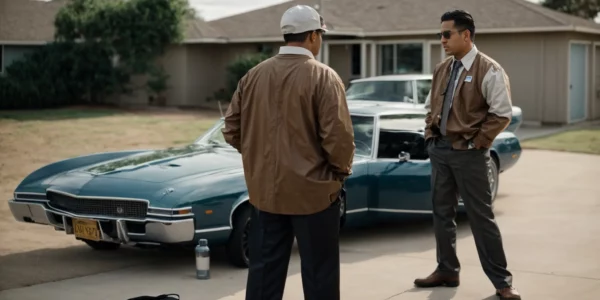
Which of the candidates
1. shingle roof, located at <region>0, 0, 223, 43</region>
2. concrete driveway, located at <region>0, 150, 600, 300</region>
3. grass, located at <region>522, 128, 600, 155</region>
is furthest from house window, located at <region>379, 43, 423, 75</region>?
concrete driveway, located at <region>0, 150, 600, 300</region>

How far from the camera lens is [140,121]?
2462 centimetres

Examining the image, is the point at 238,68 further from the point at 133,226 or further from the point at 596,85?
the point at 133,226

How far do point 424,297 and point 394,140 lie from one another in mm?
2697

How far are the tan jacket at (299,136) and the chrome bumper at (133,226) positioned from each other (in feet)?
7.89

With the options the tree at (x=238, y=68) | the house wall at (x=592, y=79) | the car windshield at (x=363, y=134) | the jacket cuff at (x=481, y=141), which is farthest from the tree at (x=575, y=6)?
the jacket cuff at (x=481, y=141)

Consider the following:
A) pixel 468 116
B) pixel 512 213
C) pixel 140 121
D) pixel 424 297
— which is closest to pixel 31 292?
pixel 424 297

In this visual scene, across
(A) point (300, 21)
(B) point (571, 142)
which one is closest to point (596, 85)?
(B) point (571, 142)

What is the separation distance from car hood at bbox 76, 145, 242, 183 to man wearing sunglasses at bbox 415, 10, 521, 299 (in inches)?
83.6

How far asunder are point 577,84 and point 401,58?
17.3ft

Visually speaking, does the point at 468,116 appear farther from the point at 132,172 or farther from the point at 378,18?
the point at 378,18

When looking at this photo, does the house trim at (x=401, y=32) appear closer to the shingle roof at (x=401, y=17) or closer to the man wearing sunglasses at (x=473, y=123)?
the shingle roof at (x=401, y=17)

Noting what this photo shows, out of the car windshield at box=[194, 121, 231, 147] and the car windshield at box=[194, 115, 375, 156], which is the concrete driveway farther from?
the car windshield at box=[194, 121, 231, 147]

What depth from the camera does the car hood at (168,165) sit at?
24.6 feet

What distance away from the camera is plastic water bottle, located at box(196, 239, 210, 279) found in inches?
274
